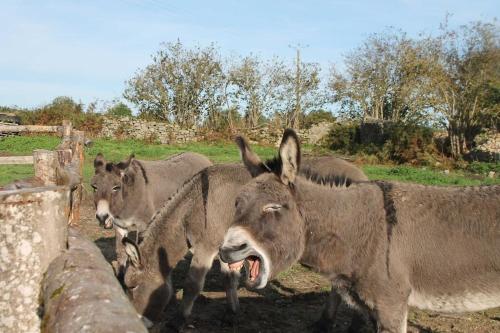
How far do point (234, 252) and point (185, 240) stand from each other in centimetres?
240

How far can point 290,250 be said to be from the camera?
339cm

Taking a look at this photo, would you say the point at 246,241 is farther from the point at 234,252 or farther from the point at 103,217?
the point at 103,217

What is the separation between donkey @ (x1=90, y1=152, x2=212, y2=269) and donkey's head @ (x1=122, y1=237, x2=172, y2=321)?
235 centimetres

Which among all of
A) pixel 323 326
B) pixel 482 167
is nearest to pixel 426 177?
pixel 482 167

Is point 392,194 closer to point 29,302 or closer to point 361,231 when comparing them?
point 361,231

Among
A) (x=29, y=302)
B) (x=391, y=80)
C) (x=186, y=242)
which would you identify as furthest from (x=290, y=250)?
(x=391, y=80)

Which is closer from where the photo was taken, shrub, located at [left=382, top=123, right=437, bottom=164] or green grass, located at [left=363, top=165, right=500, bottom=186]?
green grass, located at [left=363, top=165, right=500, bottom=186]

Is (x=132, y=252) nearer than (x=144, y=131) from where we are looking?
Yes

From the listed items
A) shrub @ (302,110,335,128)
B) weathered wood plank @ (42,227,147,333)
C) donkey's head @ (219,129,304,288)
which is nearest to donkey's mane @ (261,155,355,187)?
donkey's head @ (219,129,304,288)

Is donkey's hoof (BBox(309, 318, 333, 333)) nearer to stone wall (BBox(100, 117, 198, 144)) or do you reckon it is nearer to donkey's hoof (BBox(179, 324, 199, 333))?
donkey's hoof (BBox(179, 324, 199, 333))

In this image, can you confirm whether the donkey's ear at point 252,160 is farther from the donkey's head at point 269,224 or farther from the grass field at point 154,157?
the grass field at point 154,157

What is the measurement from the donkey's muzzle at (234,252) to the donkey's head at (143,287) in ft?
6.92

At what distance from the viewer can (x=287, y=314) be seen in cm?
584

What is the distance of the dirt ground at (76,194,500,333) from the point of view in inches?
211
